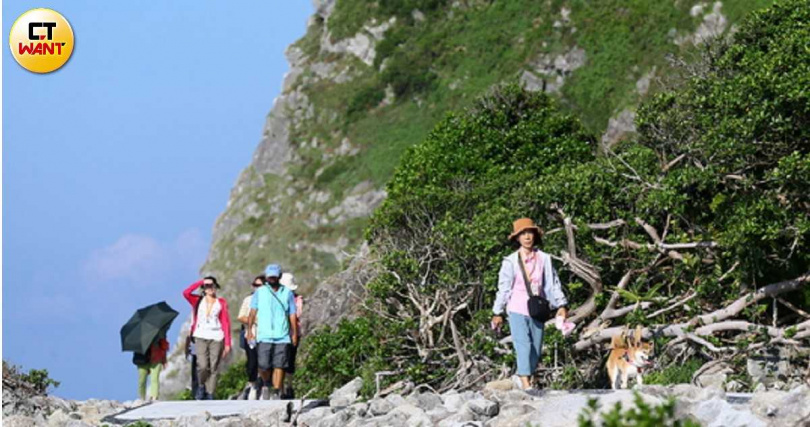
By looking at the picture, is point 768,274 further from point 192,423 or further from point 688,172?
point 192,423

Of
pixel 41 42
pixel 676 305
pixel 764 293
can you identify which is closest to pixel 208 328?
pixel 41 42

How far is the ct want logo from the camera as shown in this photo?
1424 cm

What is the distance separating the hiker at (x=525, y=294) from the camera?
11648mm

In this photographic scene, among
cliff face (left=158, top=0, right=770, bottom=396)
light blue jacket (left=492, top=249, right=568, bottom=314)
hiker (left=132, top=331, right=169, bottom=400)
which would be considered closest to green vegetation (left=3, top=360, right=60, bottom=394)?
hiker (left=132, top=331, right=169, bottom=400)

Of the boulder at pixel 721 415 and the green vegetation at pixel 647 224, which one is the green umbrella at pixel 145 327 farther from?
the boulder at pixel 721 415

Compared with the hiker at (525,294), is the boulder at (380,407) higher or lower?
lower

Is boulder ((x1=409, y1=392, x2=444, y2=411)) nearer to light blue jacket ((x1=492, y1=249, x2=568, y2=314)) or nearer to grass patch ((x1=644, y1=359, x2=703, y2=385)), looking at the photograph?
light blue jacket ((x1=492, y1=249, x2=568, y2=314))

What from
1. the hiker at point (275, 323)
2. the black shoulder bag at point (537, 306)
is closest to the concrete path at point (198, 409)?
the hiker at point (275, 323)

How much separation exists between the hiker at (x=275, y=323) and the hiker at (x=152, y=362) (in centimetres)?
175

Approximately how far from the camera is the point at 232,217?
73.8m

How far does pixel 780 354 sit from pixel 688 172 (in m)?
3.03

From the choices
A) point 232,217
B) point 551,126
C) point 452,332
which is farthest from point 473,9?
point 452,332

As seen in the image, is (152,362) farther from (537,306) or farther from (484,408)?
(484,408)

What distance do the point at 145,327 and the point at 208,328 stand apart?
0.93 meters
